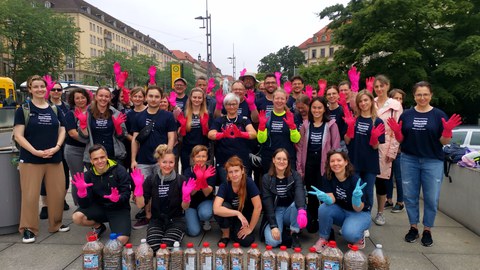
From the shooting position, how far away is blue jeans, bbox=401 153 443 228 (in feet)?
12.6

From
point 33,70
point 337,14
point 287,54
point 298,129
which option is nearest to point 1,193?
point 298,129

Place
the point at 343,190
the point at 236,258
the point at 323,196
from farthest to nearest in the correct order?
1. the point at 343,190
2. the point at 323,196
3. the point at 236,258

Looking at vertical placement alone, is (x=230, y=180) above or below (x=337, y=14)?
below

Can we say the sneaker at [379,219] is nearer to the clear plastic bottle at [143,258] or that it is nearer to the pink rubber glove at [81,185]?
the clear plastic bottle at [143,258]

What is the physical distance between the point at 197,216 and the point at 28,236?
2.01 meters

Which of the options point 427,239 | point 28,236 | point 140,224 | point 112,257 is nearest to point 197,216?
point 140,224

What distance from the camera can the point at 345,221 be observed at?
369 cm

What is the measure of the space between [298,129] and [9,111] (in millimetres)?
12654

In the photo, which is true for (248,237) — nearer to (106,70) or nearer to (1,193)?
(1,193)

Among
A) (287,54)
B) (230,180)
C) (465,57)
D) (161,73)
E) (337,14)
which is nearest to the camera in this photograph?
(230,180)

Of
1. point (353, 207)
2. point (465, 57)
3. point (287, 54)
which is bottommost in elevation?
point (353, 207)

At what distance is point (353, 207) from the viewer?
3.65 meters

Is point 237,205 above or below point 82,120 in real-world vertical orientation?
below

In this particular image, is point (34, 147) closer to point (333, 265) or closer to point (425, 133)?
point (333, 265)
